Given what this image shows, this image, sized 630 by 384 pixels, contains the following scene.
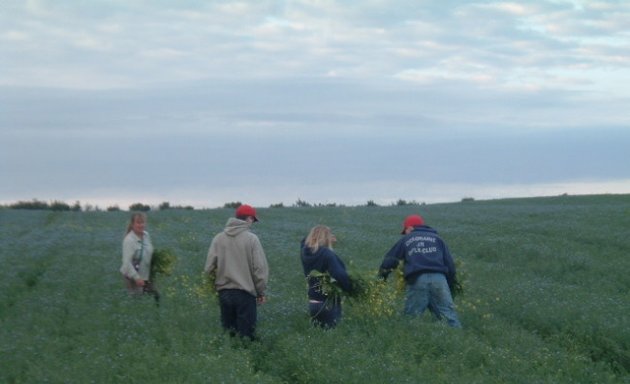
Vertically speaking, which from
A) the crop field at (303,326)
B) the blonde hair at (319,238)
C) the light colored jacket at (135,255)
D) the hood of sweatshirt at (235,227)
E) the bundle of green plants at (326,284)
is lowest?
the crop field at (303,326)

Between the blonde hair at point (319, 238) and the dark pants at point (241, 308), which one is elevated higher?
the blonde hair at point (319, 238)

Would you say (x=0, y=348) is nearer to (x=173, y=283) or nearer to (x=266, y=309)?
(x=266, y=309)

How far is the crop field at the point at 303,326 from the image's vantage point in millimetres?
11000

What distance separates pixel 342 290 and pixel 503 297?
5.98m

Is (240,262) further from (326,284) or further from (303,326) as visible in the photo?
(303,326)

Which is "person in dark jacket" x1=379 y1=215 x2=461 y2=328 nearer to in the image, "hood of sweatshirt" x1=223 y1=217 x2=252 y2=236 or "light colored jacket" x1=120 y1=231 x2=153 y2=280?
"hood of sweatshirt" x1=223 y1=217 x2=252 y2=236

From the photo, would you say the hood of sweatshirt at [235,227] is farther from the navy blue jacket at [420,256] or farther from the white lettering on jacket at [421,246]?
the white lettering on jacket at [421,246]

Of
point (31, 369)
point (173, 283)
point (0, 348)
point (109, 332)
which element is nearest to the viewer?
point (31, 369)

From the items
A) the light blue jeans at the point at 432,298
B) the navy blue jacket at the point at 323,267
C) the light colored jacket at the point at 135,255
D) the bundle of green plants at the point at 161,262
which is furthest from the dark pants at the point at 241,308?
the light blue jeans at the point at 432,298

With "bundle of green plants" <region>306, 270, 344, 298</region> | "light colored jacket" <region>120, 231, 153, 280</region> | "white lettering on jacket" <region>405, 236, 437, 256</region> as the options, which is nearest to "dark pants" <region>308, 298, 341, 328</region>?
"bundle of green plants" <region>306, 270, 344, 298</region>

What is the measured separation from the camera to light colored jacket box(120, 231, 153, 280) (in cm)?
1478

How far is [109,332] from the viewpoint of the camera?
12836mm

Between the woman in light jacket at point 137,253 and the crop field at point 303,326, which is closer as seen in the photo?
the crop field at point 303,326

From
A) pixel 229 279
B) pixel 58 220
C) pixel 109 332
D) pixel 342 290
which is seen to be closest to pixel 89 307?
pixel 109 332
